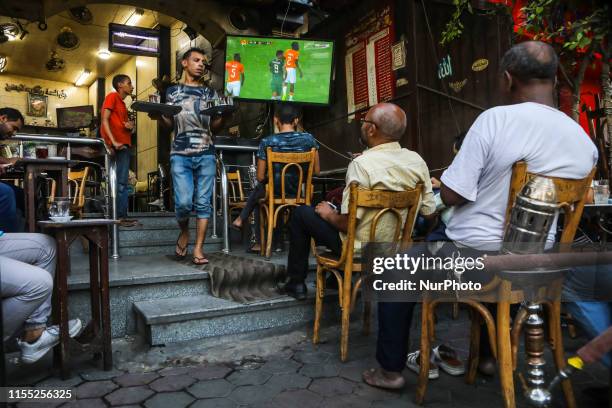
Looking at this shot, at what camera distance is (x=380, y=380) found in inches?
84.2

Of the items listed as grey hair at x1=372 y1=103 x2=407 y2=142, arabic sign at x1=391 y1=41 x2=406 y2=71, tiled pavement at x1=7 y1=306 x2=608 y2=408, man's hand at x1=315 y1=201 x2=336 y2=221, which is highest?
arabic sign at x1=391 y1=41 x2=406 y2=71

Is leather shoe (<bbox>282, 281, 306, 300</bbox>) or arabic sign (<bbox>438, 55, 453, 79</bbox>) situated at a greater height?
arabic sign (<bbox>438, 55, 453, 79</bbox>)

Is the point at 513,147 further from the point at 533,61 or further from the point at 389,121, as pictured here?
the point at 389,121

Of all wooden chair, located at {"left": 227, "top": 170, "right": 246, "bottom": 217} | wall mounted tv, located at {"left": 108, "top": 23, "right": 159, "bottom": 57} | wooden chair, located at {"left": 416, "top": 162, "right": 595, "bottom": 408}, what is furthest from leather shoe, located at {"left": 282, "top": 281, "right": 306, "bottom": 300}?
wall mounted tv, located at {"left": 108, "top": 23, "right": 159, "bottom": 57}

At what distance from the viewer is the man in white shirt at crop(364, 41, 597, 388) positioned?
171 centimetres

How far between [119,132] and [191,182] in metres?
2.27

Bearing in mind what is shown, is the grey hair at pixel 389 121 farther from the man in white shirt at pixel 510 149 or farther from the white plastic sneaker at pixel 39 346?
the white plastic sneaker at pixel 39 346

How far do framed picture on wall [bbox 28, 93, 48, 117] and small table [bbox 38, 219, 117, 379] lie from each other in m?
14.1

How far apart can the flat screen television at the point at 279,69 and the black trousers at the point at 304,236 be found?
3.96 meters

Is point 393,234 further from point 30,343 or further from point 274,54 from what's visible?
point 274,54

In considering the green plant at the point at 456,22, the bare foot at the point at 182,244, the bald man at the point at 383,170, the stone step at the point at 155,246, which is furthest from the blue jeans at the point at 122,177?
the green plant at the point at 456,22

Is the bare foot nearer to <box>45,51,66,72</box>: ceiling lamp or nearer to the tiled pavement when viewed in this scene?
the tiled pavement

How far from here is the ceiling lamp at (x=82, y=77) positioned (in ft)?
45.5
